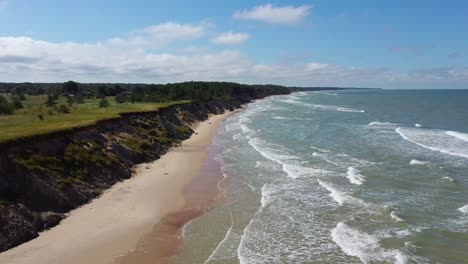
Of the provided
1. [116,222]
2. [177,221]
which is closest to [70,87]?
[116,222]

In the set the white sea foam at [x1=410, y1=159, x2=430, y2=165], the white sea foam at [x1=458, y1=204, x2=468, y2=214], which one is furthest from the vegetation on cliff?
the white sea foam at [x1=458, y1=204, x2=468, y2=214]

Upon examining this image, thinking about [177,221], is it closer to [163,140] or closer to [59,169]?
[59,169]

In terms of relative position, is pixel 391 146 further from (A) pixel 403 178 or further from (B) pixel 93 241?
(B) pixel 93 241

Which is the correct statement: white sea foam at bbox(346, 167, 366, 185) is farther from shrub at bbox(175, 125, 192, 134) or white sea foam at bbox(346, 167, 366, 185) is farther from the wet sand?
shrub at bbox(175, 125, 192, 134)

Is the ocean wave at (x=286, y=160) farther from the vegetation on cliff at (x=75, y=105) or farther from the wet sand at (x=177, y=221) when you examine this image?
the vegetation on cliff at (x=75, y=105)

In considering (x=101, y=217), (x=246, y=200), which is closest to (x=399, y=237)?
(x=246, y=200)
